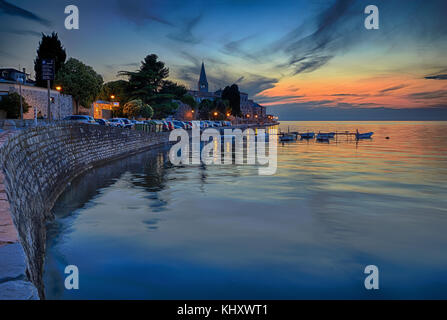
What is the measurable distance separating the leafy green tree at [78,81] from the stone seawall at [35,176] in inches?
1323

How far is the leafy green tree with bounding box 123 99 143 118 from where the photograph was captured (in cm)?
6317

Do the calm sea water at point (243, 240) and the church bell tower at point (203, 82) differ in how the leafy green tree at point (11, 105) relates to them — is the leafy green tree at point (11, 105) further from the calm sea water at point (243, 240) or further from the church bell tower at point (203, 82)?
the church bell tower at point (203, 82)

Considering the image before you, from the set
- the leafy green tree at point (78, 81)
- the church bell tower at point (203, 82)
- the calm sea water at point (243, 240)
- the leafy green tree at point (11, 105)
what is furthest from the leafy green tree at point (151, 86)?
the church bell tower at point (203, 82)

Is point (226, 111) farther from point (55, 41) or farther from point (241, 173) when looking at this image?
point (241, 173)

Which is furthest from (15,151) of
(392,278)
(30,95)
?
(30,95)

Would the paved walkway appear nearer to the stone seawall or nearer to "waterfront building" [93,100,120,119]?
the stone seawall

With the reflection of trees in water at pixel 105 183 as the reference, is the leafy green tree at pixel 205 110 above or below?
above

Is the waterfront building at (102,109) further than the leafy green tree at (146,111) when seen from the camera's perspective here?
Yes

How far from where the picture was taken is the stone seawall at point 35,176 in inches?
166

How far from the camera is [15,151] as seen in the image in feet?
35.5

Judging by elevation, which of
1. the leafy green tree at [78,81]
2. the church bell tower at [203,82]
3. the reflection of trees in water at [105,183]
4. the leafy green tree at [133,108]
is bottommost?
the reflection of trees in water at [105,183]

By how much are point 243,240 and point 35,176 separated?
7.44m
